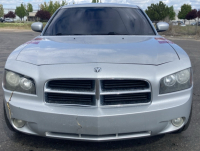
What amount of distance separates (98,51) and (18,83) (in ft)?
2.85

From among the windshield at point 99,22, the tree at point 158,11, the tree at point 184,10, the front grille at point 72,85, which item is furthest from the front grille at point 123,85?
the tree at point 184,10

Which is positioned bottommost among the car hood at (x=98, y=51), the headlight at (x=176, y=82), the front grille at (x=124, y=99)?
the front grille at (x=124, y=99)

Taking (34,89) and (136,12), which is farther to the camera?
(136,12)

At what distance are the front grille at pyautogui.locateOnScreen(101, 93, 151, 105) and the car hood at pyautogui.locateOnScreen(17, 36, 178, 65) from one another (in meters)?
0.32

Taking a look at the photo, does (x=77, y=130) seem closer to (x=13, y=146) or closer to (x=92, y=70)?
(x=92, y=70)

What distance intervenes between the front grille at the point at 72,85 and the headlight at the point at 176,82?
683mm

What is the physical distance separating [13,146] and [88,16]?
2.25m

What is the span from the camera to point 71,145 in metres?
2.77

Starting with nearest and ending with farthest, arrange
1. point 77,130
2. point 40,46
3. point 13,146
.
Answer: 1. point 77,130
2. point 13,146
3. point 40,46

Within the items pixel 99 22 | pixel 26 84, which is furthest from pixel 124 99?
pixel 99 22

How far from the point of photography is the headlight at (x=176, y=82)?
2.46 meters

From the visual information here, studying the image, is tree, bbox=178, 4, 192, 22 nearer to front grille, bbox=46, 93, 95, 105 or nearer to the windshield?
the windshield

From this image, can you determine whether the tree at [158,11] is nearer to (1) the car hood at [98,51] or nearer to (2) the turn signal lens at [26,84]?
(1) the car hood at [98,51]

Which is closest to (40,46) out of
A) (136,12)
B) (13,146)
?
(13,146)
